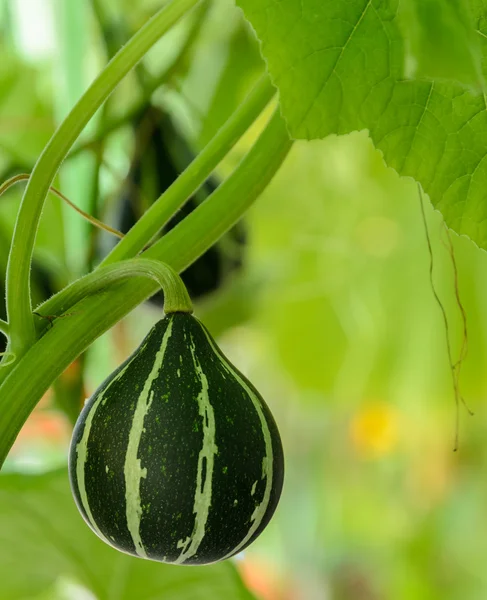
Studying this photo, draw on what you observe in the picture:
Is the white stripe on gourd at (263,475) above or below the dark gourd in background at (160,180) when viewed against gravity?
above

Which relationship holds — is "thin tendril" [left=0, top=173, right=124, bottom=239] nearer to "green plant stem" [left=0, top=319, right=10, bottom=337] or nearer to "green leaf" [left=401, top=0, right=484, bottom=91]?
"green plant stem" [left=0, top=319, right=10, bottom=337]

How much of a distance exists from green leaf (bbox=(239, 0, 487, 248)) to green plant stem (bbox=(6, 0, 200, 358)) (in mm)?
69

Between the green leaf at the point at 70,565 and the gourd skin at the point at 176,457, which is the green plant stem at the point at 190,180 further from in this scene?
the green leaf at the point at 70,565

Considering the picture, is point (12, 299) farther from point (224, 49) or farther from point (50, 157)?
point (224, 49)

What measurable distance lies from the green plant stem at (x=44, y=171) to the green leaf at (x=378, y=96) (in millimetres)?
69

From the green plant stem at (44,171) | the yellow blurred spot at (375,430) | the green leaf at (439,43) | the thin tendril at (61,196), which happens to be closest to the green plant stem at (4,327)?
the green plant stem at (44,171)

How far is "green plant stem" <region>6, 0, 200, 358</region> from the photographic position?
51 cm

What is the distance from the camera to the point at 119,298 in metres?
0.54

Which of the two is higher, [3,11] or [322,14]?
[322,14]

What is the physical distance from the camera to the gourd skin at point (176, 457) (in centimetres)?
49

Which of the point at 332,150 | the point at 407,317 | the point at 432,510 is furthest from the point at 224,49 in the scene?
the point at 432,510

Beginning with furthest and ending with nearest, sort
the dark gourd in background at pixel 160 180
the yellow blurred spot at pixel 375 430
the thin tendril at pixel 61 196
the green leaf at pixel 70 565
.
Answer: the yellow blurred spot at pixel 375 430, the dark gourd in background at pixel 160 180, the green leaf at pixel 70 565, the thin tendril at pixel 61 196

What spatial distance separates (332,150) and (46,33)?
2.21 ft

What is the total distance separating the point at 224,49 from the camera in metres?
1.37
